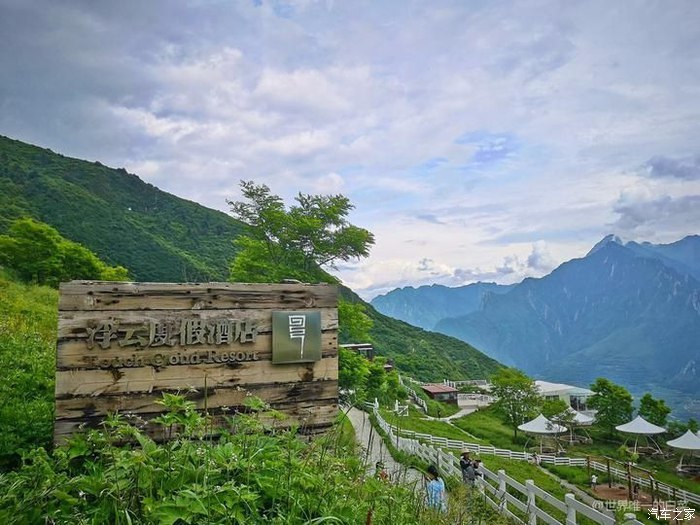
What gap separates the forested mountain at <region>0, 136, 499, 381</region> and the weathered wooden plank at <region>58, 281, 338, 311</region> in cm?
3281

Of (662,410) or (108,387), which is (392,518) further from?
(662,410)

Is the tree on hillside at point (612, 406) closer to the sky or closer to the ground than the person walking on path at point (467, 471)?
closer to the ground

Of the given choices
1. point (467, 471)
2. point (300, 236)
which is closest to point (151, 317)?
point (467, 471)

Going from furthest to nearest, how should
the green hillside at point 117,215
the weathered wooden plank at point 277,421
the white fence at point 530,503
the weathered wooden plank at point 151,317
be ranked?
the green hillside at point 117,215, the white fence at point 530,503, the weathered wooden plank at point 151,317, the weathered wooden plank at point 277,421

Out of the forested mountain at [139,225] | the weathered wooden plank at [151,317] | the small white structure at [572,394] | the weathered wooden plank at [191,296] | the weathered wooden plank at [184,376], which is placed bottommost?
the small white structure at [572,394]

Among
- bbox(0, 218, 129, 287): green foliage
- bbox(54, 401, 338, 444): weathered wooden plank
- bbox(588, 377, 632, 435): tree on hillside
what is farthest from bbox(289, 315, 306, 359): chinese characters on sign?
bbox(588, 377, 632, 435): tree on hillside

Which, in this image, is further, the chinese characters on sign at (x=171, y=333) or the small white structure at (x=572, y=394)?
the small white structure at (x=572, y=394)

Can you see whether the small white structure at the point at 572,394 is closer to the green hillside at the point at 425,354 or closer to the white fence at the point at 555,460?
Result: the green hillside at the point at 425,354

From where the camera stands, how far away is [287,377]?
4238 millimetres

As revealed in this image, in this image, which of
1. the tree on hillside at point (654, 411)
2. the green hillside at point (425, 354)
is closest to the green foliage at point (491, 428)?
the tree on hillside at point (654, 411)

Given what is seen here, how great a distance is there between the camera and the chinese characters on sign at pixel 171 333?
3.65m

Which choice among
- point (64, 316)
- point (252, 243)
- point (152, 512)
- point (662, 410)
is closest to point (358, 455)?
point (152, 512)

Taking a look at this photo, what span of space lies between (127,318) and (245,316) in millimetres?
978

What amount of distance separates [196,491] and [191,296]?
7.96 ft
